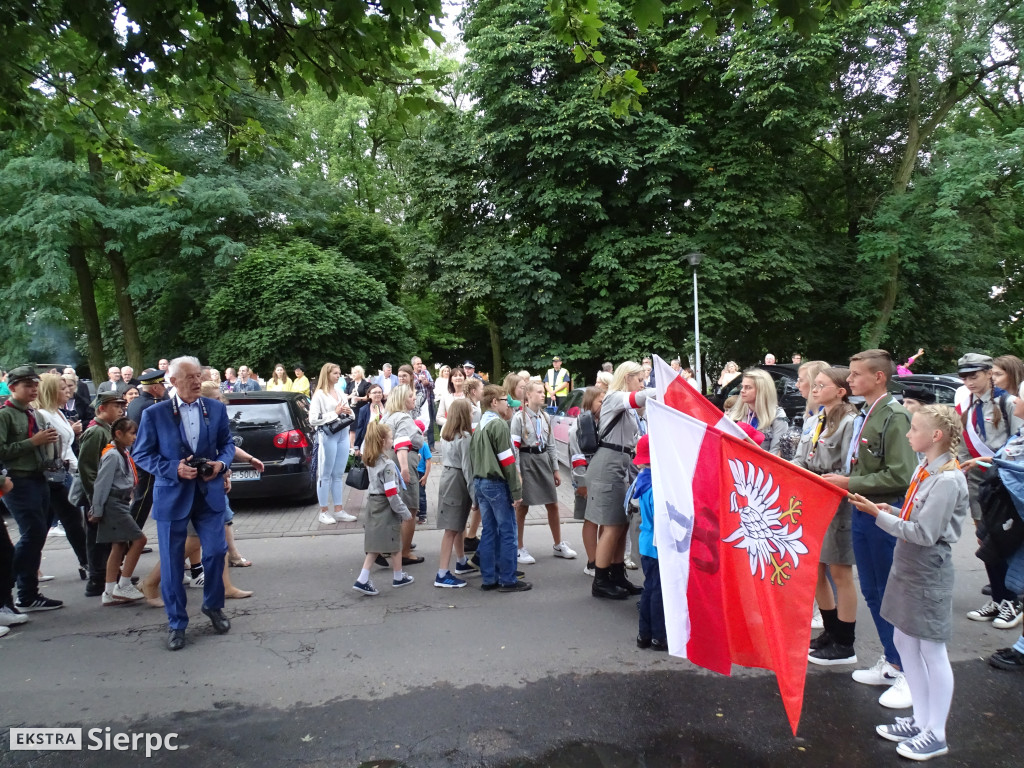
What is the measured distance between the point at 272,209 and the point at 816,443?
2172cm

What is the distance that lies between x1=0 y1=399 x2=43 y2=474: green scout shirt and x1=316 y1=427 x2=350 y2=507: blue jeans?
3324 mm

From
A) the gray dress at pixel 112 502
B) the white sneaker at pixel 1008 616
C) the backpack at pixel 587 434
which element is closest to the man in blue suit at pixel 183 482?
the gray dress at pixel 112 502

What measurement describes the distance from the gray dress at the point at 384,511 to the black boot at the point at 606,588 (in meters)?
1.69

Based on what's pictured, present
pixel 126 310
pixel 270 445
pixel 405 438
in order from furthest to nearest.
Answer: pixel 126 310 → pixel 270 445 → pixel 405 438

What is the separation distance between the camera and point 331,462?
848 cm

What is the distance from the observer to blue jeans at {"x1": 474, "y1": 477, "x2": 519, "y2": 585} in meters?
5.71

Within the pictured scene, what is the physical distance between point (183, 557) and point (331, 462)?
3530mm

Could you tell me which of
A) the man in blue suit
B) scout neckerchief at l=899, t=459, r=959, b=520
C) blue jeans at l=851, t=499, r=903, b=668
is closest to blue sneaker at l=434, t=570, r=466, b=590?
the man in blue suit

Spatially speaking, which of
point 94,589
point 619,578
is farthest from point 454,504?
point 94,589

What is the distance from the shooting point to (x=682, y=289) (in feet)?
64.2

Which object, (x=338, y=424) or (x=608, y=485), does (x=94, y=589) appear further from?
(x=608, y=485)

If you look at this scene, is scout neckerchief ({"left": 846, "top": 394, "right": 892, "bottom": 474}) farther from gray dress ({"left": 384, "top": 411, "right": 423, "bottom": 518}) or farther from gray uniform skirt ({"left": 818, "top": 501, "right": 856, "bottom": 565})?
gray dress ({"left": 384, "top": 411, "right": 423, "bottom": 518})

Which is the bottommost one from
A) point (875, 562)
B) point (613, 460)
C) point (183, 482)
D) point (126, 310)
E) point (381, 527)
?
point (381, 527)

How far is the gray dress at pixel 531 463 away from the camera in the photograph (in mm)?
6566
